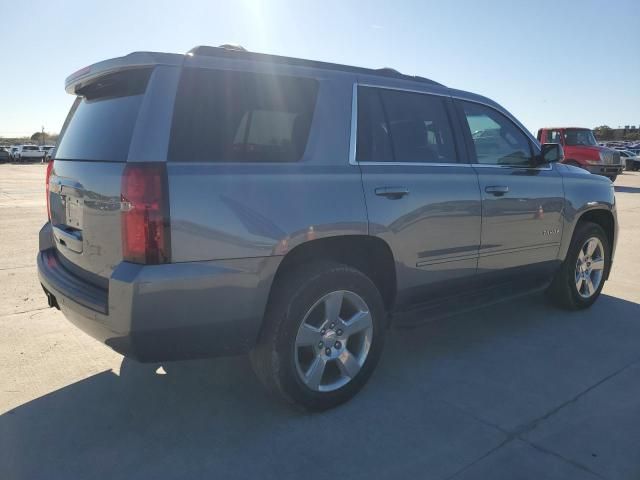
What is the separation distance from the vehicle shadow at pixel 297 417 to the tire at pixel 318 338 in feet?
0.54

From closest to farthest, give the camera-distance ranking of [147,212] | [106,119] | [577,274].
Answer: [147,212]
[106,119]
[577,274]

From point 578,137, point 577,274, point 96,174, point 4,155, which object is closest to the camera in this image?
point 96,174

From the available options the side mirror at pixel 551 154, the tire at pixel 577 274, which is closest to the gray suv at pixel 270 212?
the side mirror at pixel 551 154

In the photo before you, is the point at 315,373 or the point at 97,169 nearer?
the point at 97,169

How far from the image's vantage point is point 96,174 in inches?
103

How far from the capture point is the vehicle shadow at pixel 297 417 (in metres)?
2.53

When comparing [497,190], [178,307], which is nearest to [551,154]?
[497,190]

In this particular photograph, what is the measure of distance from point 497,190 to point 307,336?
6.19 feet

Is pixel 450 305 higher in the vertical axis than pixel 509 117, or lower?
lower

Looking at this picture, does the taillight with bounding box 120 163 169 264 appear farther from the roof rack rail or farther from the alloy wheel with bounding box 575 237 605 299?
the alloy wheel with bounding box 575 237 605 299

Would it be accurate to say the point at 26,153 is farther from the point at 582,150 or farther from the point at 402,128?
the point at 402,128

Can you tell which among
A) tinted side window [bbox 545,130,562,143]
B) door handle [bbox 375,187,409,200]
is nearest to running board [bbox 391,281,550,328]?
door handle [bbox 375,187,409,200]

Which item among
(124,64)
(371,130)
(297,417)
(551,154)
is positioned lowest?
(297,417)

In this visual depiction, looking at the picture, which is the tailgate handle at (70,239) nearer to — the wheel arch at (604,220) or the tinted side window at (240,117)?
the tinted side window at (240,117)
